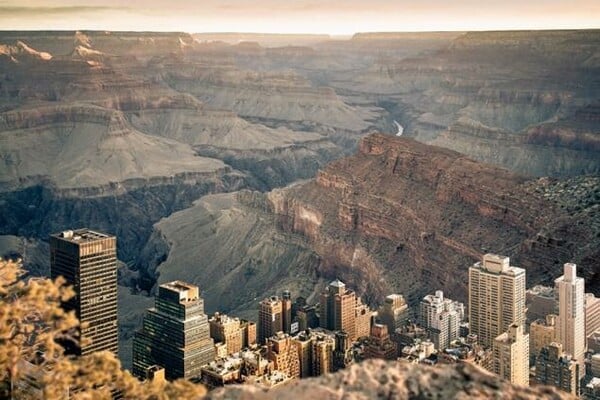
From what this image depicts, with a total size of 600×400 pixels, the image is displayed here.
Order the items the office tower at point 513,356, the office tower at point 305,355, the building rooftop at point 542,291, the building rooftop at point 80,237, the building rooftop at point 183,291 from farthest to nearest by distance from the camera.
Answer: the building rooftop at point 542,291, the office tower at point 305,355, the building rooftop at point 80,237, the building rooftop at point 183,291, the office tower at point 513,356

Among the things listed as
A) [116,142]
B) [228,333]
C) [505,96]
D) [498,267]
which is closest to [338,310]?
[228,333]

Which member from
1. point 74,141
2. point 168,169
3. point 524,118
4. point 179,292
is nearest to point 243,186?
point 168,169

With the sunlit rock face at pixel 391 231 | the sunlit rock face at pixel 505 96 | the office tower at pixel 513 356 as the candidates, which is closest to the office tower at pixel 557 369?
the office tower at pixel 513 356

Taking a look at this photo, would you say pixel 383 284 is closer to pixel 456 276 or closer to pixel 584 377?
pixel 456 276

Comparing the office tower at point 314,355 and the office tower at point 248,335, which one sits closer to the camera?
the office tower at point 314,355

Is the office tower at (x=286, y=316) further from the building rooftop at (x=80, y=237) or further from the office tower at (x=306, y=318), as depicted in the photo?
the building rooftop at (x=80, y=237)

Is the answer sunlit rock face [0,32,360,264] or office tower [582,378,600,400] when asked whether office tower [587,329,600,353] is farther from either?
sunlit rock face [0,32,360,264]

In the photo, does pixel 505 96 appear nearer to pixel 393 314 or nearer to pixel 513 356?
pixel 393 314

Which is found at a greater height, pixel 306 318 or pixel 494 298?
pixel 494 298
